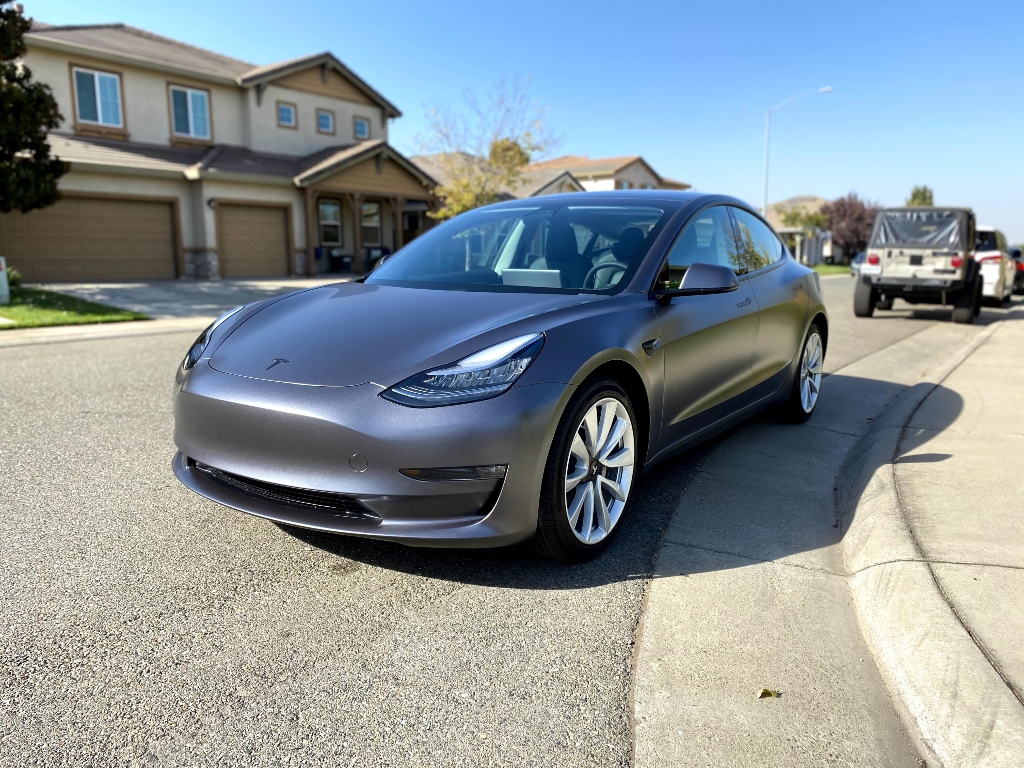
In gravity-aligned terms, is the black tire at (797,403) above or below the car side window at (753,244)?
below

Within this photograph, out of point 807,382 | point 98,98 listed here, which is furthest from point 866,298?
point 98,98

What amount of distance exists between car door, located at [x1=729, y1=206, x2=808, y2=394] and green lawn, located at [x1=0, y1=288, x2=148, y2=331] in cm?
1035

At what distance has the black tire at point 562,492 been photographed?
10.1 feet

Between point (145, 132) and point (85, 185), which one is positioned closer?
point (85, 185)

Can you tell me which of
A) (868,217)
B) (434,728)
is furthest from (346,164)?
(868,217)

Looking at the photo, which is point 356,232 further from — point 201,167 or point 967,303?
point 967,303

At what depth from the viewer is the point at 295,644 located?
268cm

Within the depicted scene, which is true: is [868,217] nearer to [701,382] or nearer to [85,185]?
[85,185]

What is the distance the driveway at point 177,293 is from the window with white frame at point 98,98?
4834mm

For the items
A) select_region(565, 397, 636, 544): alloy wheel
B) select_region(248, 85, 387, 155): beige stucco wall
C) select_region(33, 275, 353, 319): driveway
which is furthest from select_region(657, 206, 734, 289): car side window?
select_region(248, 85, 387, 155): beige stucco wall

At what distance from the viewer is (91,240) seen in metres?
20.9

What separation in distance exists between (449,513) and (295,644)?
2.26 feet

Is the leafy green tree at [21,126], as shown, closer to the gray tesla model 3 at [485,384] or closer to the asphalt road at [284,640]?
the asphalt road at [284,640]

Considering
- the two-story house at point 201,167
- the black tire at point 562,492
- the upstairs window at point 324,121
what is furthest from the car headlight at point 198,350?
the upstairs window at point 324,121
